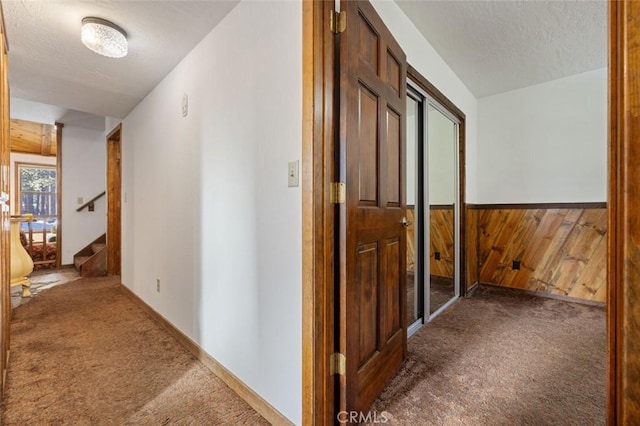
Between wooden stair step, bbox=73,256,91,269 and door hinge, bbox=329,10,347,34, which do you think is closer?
door hinge, bbox=329,10,347,34

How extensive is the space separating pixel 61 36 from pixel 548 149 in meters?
4.58

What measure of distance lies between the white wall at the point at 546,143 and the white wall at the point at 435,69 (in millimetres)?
207

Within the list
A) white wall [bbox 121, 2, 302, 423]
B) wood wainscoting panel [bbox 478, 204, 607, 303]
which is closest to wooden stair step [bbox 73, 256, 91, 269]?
white wall [bbox 121, 2, 302, 423]

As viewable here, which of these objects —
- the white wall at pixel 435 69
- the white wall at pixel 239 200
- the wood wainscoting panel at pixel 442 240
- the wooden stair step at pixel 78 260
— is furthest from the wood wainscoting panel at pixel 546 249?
the wooden stair step at pixel 78 260

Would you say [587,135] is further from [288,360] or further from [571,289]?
[288,360]

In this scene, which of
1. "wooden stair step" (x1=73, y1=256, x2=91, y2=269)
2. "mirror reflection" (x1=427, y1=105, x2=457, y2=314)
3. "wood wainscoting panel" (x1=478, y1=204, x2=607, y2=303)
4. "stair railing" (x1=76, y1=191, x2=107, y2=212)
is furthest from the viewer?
"stair railing" (x1=76, y1=191, x2=107, y2=212)

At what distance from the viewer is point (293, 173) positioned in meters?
1.25

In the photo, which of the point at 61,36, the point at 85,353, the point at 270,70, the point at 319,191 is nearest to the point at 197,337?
the point at 85,353

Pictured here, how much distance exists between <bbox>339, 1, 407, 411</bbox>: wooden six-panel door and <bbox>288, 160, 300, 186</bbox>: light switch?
0.66 ft

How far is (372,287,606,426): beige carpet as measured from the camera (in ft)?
4.48

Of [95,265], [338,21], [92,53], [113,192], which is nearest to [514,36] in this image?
[338,21]

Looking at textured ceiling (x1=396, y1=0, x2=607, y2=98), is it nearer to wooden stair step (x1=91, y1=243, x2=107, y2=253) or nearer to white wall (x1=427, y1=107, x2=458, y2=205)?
white wall (x1=427, y1=107, x2=458, y2=205)

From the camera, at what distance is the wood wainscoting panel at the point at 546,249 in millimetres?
2912

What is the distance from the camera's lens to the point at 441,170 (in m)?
3.17
